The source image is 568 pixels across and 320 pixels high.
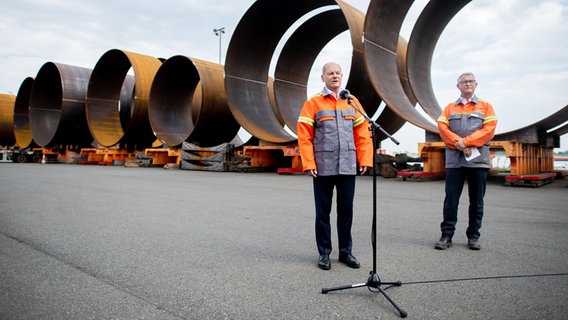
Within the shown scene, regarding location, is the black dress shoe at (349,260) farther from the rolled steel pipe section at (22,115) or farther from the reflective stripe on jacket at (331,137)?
the rolled steel pipe section at (22,115)

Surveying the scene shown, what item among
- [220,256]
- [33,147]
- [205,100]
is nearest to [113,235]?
[220,256]

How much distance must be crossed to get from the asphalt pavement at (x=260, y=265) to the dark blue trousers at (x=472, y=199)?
184 millimetres

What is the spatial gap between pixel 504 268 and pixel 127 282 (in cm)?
250

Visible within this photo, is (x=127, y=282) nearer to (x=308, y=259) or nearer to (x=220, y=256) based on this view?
(x=220, y=256)

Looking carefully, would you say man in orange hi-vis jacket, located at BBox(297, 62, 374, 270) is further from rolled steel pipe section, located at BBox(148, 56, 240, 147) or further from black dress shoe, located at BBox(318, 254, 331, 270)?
rolled steel pipe section, located at BBox(148, 56, 240, 147)

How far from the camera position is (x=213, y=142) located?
16.4 meters

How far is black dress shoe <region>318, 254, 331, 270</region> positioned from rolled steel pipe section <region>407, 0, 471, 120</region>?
790 centimetres

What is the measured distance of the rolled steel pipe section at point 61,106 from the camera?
2058 centimetres

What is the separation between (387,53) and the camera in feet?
34.2

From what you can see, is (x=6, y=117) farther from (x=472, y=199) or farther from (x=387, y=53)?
(x=472, y=199)

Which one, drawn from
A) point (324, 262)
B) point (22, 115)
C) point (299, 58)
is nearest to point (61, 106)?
point (22, 115)

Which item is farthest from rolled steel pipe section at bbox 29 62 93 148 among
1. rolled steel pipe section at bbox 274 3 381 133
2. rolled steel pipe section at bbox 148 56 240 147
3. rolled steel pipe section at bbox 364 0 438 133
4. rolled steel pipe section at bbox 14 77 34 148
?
rolled steel pipe section at bbox 364 0 438 133

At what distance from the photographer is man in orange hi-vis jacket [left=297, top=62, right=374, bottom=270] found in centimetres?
269

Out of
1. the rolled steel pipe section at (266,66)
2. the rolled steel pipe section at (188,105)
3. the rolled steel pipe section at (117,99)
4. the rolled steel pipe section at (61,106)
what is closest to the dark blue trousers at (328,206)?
the rolled steel pipe section at (266,66)
